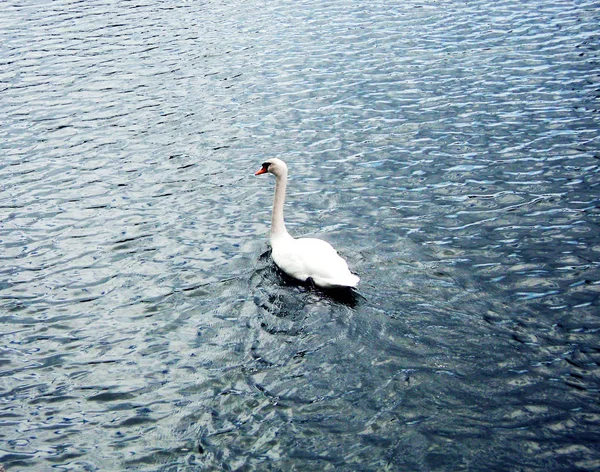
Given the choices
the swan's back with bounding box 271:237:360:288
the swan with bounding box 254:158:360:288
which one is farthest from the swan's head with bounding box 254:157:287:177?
the swan's back with bounding box 271:237:360:288

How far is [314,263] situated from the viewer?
12.0m

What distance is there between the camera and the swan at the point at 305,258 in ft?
38.6

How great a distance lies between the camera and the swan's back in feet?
38.4

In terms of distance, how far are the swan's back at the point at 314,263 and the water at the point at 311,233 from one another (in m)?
0.35

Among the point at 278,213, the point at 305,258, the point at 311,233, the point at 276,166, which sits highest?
the point at 276,166

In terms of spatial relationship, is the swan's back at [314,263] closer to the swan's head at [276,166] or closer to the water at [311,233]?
the water at [311,233]

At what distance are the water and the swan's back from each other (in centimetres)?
35

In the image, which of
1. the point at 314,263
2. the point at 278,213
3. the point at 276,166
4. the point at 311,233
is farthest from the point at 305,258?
the point at 276,166

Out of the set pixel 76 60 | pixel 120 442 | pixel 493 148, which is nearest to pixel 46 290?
pixel 120 442

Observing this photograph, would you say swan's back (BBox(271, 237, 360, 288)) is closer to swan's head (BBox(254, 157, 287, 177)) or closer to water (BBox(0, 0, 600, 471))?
water (BBox(0, 0, 600, 471))

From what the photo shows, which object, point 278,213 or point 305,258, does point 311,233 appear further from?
point 305,258

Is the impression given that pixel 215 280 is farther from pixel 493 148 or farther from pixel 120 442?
pixel 493 148

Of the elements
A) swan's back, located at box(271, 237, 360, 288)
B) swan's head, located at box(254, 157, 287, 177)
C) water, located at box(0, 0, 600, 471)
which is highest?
swan's head, located at box(254, 157, 287, 177)

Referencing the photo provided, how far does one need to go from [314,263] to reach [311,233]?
2308mm
